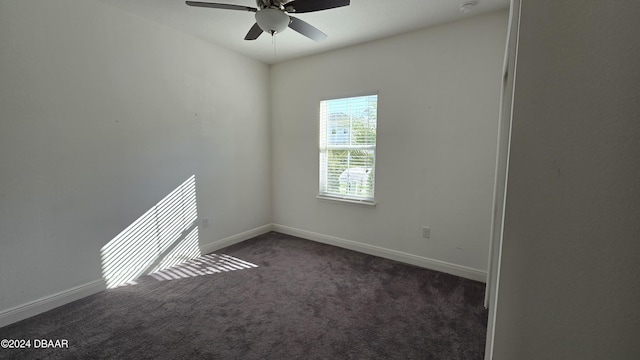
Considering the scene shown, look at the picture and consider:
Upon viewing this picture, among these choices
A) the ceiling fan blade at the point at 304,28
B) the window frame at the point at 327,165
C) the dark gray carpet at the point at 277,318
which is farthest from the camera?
the window frame at the point at 327,165

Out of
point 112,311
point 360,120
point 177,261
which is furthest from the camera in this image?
point 360,120

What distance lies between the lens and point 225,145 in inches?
140

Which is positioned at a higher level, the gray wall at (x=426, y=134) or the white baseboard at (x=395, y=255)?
the gray wall at (x=426, y=134)

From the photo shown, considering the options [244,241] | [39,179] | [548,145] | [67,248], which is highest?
[548,145]

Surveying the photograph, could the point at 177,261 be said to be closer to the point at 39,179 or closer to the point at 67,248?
the point at 67,248

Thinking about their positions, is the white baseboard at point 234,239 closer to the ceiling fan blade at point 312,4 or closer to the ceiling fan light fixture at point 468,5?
the ceiling fan blade at point 312,4

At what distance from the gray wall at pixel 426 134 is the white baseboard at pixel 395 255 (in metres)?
0.01

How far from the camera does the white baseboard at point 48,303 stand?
1961 mm

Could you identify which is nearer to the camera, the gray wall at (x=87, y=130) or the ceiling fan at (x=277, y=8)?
the ceiling fan at (x=277, y=8)

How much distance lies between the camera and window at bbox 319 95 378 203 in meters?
3.32

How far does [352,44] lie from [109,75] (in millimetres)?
2653

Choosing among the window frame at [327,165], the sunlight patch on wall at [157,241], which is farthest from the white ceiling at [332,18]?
the sunlight patch on wall at [157,241]

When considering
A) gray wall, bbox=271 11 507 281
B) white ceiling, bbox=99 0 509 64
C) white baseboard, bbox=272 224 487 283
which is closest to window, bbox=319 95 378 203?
gray wall, bbox=271 11 507 281

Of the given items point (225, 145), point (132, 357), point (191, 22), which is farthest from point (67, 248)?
point (191, 22)
